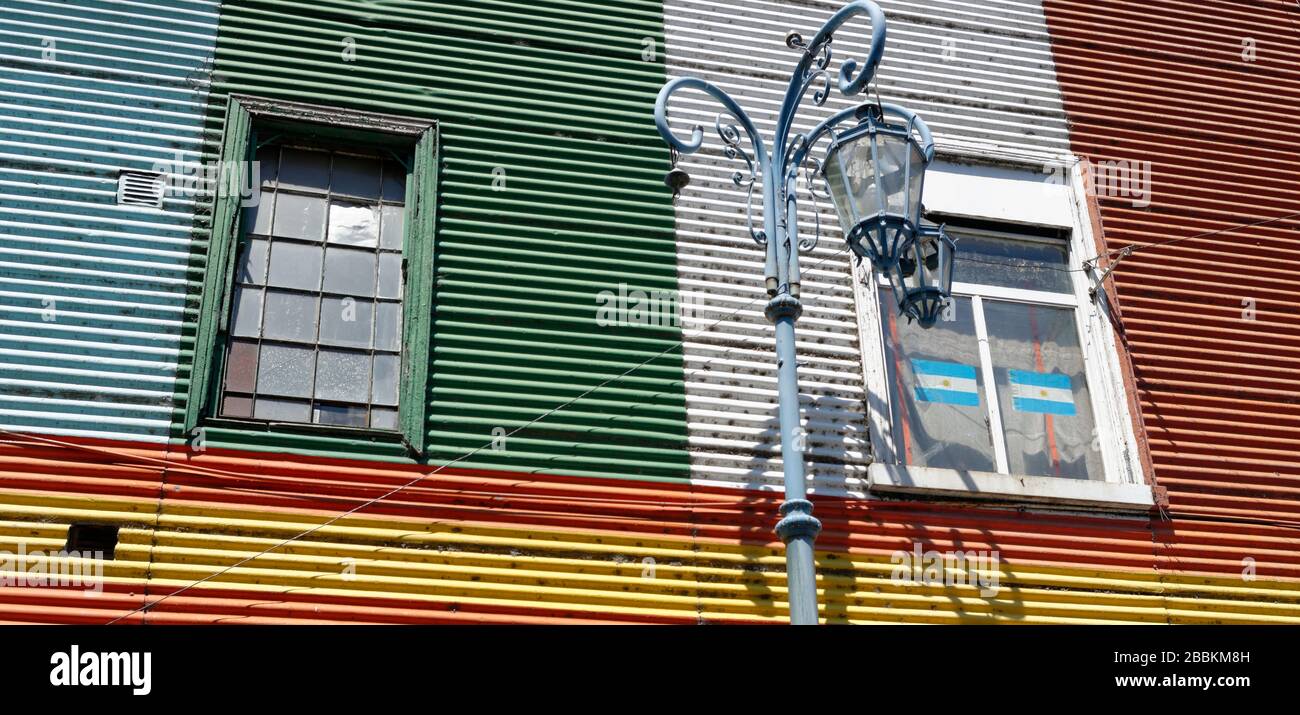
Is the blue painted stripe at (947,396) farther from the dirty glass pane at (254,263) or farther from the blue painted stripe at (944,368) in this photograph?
the dirty glass pane at (254,263)

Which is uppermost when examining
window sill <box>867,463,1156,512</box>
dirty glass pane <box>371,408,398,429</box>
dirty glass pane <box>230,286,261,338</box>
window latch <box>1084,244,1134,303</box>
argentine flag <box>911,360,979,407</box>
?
window latch <box>1084,244,1134,303</box>

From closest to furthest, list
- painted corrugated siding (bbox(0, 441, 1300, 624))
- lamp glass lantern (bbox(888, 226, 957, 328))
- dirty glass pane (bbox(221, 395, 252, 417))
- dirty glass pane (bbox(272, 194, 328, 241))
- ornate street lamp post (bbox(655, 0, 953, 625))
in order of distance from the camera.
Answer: ornate street lamp post (bbox(655, 0, 953, 625)) → lamp glass lantern (bbox(888, 226, 957, 328)) → painted corrugated siding (bbox(0, 441, 1300, 624)) → dirty glass pane (bbox(221, 395, 252, 417)) → dirty glass pane (bbox(272, 194, 328, 241))

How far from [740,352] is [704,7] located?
2.98m

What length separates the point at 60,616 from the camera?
7.87 m

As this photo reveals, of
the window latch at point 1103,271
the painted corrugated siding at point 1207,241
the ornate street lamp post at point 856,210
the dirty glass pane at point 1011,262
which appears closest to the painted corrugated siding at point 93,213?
the ornate street lamp post at point 856,210

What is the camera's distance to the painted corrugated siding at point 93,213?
8664 mm

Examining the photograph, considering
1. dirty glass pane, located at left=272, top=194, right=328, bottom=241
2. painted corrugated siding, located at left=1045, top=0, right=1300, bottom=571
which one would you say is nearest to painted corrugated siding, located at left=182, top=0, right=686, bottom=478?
dirty glass pane, located at left=272, top=194, right=328, bottom=241

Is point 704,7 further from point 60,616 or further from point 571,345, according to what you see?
point 60,616

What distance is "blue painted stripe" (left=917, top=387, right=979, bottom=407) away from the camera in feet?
32.8

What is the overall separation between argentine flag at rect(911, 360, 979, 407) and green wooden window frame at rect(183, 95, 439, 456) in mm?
3338

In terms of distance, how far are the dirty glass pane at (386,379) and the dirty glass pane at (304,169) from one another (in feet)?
4.54

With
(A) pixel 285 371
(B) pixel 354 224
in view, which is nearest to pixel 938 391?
(B) pixel 354 224

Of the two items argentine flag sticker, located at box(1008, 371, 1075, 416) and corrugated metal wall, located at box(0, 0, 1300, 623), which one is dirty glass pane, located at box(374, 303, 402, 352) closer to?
corrugated metal wall, located at box(0, 0, 1300, 623)
